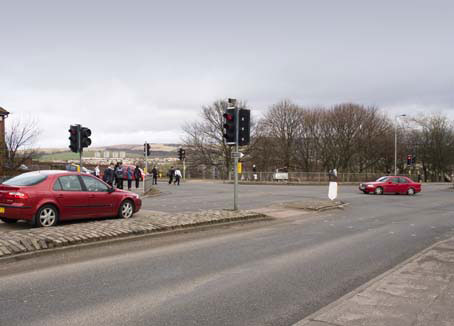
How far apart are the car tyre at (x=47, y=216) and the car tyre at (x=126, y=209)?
208 cm

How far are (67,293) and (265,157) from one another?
173 ft

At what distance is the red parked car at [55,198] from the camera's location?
30.9 ft

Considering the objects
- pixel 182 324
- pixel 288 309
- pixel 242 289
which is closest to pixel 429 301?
pixel 288 309

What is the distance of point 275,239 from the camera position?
385 inches

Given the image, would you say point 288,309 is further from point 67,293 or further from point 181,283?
point 67,293

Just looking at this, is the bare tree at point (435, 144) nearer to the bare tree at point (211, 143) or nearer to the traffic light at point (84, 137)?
the bare tree at point (211, 143)

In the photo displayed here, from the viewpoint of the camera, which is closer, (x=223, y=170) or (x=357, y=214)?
(x=357, y=214)

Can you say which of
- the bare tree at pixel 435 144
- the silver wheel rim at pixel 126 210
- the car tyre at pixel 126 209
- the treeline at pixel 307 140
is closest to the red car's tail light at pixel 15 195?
the car tyre at pixel 126 209

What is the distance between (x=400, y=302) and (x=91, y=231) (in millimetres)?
6525

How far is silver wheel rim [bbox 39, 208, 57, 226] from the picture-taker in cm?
962

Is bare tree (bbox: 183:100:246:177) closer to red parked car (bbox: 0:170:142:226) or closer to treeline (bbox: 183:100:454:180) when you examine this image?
treeline (bbox: 183:100:454:180)

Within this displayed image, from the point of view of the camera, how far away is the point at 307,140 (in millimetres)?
59250

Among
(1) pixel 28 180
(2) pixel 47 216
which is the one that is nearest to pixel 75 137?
(1) pixel 28 180

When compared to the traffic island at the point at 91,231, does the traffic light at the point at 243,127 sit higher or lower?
higher
